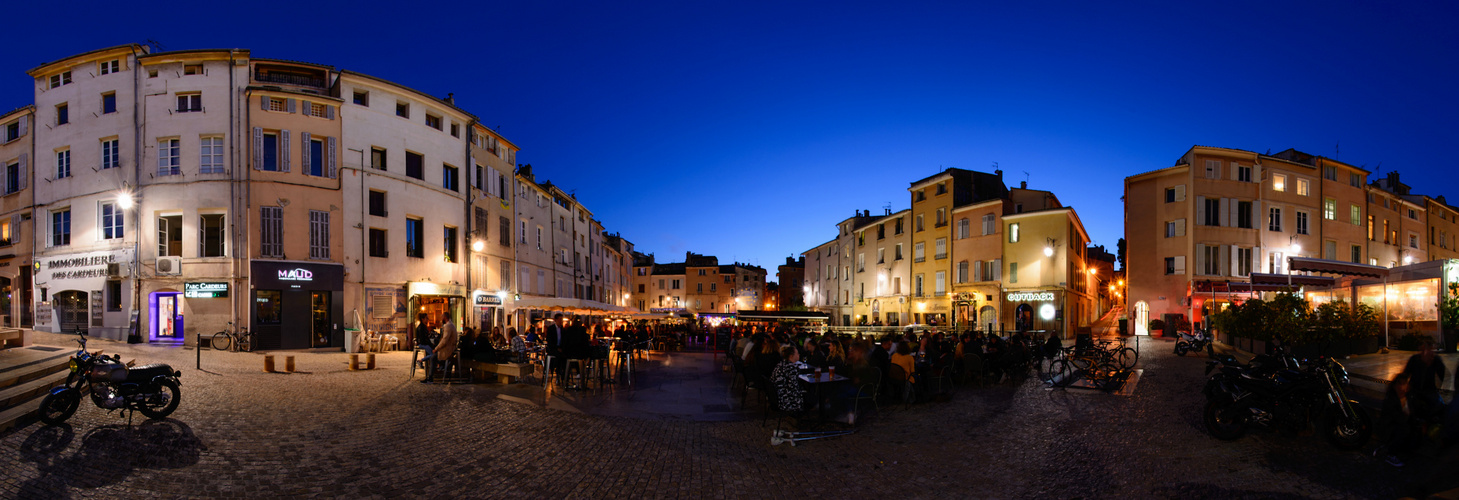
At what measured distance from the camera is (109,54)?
2148 cm

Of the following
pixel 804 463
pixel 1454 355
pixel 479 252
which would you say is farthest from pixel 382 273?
pixel 1454 355

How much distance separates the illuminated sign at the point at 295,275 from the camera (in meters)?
21.2

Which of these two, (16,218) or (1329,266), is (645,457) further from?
(16,218)

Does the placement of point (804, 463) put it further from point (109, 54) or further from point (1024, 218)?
point (1024, 218)

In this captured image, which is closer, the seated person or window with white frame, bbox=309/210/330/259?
the seated person

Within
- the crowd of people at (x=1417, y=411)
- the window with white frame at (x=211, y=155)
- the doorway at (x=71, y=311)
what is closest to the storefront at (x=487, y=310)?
the window with white frame at (x=211, y=155)

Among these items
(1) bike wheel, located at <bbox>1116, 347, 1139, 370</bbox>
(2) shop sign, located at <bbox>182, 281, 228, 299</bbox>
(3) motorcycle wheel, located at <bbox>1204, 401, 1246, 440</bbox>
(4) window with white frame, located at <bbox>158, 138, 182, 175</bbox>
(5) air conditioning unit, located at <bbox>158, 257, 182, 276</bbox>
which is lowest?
(1) bike wheel, located at <bbox>1116, 347, 1139, 370</bbox>

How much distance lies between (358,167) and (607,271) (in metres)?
32.0

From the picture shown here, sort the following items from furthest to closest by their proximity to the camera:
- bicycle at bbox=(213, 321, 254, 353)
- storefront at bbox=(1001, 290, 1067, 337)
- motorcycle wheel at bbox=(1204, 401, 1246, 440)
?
storefront at bbox=(1001, 290, 1067, 337), bicycle at bbox=(213, 321, 254, 353), motorcycle wheel at bbox=(1204, 401, 1246, 440)

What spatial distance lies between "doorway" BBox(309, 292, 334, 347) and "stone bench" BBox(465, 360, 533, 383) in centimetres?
1201

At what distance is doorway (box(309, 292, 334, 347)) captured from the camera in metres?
21.9

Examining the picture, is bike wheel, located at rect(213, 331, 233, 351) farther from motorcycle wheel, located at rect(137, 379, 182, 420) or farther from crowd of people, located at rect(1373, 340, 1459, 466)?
crowd of people, located at rect(1373, 340, 1459, 466)

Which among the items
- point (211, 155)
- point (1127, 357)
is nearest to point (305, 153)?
point (211, 155)

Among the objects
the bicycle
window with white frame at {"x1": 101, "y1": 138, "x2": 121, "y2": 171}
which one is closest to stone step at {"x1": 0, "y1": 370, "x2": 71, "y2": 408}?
the bicycle
